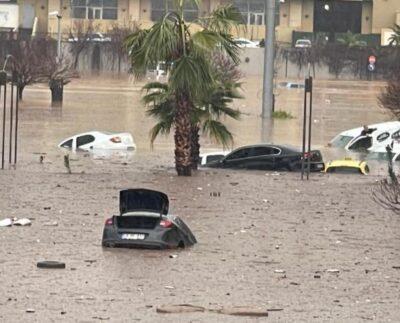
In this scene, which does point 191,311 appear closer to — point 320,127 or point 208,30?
point 208,30

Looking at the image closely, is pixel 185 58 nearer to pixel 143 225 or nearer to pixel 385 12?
pixel 143 225

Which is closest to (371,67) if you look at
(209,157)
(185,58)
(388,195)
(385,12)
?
(385,12)

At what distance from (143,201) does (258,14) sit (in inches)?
4034

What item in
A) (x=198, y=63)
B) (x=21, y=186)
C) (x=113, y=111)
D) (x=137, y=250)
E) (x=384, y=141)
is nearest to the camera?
(x=137, y=250)

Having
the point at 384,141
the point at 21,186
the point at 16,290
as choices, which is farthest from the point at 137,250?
the point at 384,141

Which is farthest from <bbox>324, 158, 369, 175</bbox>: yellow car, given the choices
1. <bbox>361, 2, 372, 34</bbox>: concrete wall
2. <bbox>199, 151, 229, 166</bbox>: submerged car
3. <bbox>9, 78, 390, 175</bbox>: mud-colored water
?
<bbox>361, 2, 372, 34</bbox>: concrete wall

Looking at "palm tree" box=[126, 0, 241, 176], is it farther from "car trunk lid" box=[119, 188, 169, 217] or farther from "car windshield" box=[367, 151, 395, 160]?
"car trunk lid" box=[119, 188, 169, 217]

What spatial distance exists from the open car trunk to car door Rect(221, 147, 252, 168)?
16617mm

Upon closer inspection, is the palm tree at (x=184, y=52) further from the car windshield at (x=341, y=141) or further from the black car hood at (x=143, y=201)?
the car windshield at (x=341, y=141)

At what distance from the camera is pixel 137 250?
63.5 ft

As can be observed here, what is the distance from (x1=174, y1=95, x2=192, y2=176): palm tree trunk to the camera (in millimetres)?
31516

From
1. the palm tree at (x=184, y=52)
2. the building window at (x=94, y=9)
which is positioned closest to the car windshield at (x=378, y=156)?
the palm tree at (x=184, y=52)

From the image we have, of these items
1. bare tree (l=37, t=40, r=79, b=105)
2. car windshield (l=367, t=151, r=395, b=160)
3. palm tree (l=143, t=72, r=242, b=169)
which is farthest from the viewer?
bare tree (l=37, t=40, r=79, b=105)

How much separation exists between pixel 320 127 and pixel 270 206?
2952 cm
